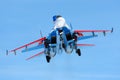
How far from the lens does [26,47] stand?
17325 centimetres

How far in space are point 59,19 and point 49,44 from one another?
19.2ft

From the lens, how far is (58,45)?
547ft

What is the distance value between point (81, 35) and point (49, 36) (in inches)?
285

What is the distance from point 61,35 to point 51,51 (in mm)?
6342

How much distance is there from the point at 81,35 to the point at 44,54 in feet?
29.7

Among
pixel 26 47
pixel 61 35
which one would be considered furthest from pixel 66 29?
pixel 26 47

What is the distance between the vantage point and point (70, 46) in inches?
6614

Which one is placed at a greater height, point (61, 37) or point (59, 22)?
point (59, 22)

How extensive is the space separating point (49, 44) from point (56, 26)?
4.54 m

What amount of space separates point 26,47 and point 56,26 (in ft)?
35.9

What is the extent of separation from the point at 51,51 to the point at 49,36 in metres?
4.01

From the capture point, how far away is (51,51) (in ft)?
557

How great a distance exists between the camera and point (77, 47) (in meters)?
170

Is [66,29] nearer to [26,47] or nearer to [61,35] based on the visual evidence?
[61,35]
